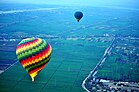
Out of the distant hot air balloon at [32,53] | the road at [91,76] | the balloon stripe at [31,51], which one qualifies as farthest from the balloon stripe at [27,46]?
the road at [91,76]

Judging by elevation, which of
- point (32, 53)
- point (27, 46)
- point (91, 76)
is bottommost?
point (91, 76)

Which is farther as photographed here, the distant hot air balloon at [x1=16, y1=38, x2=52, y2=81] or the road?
the road

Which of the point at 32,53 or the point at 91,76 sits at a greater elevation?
the point at 32,53

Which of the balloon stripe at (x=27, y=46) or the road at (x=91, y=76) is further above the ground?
the balloon stripe at (x=27, y=46)

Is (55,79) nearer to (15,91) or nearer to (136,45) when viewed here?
(15,91)

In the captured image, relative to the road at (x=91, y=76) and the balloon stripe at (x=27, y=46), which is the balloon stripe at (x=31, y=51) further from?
the road at (x=91, y=76)

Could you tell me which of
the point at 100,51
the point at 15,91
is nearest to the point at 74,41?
the point at 100,51

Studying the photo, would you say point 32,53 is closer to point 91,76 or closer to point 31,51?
point 31,51

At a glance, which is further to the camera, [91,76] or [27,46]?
[91,76]

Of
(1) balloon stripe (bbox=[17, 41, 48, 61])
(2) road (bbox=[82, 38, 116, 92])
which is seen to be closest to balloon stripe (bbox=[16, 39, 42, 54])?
(1) balloon stripe (bbox=[17, 41, 48, 61])

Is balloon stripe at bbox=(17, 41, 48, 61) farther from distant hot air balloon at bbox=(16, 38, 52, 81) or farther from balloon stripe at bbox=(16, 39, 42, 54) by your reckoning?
balloon stripe at bbox=(16, 39, 42, 54)

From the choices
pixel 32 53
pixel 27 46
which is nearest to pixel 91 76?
pixel 32 53
